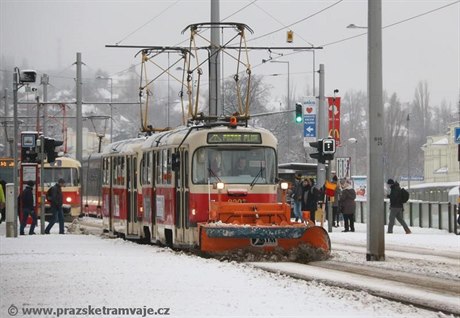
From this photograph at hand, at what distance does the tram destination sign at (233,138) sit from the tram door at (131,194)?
673 centimetres

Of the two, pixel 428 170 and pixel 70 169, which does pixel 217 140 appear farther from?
pixel 428 170

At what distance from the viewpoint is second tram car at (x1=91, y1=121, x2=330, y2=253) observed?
80.6 feet

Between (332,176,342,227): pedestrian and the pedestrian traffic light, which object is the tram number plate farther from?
(332,176,342,227): pedestrian

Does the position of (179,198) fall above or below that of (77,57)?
below

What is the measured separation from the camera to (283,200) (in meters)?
26.5

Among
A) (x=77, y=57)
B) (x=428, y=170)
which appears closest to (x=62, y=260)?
(x=77, y=57)

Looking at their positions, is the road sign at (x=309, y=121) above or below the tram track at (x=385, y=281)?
above

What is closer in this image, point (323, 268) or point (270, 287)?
point (270, 287)

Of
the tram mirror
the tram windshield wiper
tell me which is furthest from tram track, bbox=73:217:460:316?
the tram mirror

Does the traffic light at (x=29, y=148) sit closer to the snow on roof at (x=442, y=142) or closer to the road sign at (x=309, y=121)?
the road sign at (x=309, y=121)

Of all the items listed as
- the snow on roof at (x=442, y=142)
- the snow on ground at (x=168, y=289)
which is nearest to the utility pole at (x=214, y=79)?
the snow on ground at (x=168, y=289)

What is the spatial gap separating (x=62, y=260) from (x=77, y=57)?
44.1 m

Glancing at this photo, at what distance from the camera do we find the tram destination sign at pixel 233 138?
2673 cm

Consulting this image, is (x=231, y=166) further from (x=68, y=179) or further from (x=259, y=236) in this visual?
(x=68, y=179)
